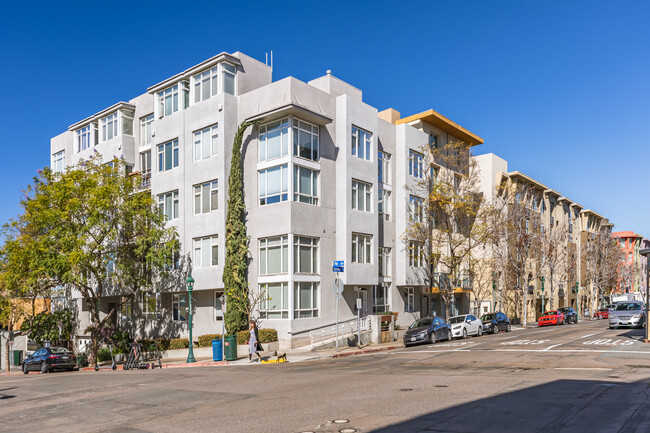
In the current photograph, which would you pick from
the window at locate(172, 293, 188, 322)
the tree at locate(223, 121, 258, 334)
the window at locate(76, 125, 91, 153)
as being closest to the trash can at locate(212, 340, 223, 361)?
the tree at locate(223, 121, 258, 334)

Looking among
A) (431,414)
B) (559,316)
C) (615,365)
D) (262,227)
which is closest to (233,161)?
(262,227)

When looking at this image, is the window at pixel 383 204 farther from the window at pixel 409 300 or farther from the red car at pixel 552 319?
the red car at pixel 552 319

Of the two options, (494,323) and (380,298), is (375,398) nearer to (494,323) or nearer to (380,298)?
(380,298)

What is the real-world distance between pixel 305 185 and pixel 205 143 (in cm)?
731

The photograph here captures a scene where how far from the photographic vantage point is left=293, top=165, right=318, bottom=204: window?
3176 centimetres

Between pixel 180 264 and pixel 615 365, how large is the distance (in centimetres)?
2662

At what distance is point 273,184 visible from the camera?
3231 centimetres

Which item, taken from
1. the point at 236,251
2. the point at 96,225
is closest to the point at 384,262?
the point at 236,251

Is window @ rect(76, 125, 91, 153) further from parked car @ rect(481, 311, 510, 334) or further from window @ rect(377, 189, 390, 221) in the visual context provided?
parked car @ rect(481, 311, 510, 334)

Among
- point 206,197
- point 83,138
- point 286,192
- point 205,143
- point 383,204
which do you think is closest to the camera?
point 286,192

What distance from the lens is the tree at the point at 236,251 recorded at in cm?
3158

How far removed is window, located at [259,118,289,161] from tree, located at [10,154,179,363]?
26.4ft

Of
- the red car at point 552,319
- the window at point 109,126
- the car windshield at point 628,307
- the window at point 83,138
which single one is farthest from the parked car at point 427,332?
the window at point 83,138

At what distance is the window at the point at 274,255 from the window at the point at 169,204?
816 cm
